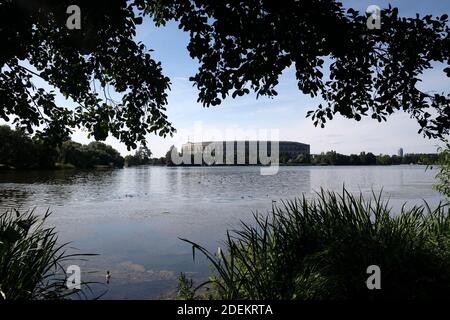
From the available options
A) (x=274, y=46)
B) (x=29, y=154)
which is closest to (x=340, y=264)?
(x=274, y=46)

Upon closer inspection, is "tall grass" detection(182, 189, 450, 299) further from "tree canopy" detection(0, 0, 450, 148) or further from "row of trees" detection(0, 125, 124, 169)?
"row of trees" detection(0, 125, 124, 169)

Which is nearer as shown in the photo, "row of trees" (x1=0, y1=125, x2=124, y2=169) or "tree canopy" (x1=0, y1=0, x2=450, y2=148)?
"tree canopy" (x1=0, y1=0, x2=450, y2=148)

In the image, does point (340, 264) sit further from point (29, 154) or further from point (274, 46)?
point (29, 154)

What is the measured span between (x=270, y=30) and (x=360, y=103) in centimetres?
202

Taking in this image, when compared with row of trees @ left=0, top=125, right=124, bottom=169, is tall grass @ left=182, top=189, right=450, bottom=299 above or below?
below

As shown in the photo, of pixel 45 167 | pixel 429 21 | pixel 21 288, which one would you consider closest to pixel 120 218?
pixel 21 288

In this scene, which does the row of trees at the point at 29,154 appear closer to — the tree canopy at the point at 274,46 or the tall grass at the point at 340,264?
the tree canopy at the point at 274,46

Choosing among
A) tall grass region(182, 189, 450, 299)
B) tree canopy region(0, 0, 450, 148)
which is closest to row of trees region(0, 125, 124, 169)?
tree canopy region(0, 0, 450, 148)

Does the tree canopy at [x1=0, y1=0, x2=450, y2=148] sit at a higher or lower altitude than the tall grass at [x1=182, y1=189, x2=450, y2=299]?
higher

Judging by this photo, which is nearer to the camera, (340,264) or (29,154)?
(340,264)

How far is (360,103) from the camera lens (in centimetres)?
628

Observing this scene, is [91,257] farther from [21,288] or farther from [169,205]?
[169,205]

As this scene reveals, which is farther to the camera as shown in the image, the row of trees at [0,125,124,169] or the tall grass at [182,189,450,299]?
the row of trees at [0,125,124,169]

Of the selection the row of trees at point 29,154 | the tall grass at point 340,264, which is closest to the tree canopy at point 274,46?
the tall grass at point 340,264
